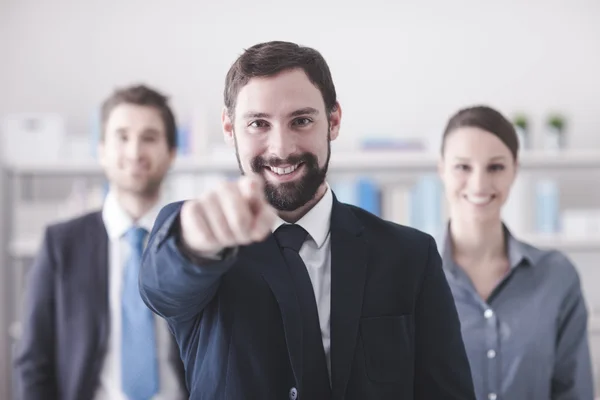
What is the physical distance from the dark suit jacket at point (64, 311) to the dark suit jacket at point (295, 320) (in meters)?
0.94

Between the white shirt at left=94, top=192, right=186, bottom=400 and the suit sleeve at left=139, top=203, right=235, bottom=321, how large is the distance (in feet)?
3.20

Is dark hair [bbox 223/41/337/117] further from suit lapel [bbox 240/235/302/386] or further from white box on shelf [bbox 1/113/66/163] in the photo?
white box on shelf [bbox 1/113/66/163]

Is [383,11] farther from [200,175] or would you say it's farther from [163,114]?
[163,114]

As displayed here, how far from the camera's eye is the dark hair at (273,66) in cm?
88

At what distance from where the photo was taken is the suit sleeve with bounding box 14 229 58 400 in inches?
77.0

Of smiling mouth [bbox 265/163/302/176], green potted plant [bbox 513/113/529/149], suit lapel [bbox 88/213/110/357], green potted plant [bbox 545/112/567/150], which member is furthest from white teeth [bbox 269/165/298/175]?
green potted plant [bbox 545/112/567/150]

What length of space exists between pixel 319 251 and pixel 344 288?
71 millimetres

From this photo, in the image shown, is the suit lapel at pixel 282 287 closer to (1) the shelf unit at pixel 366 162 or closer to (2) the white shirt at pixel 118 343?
(2) the white shirt at pixel 118 343

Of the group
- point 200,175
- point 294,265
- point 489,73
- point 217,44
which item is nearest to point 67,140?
point 200,175

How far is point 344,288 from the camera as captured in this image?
98cm

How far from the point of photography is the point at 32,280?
1994 mm

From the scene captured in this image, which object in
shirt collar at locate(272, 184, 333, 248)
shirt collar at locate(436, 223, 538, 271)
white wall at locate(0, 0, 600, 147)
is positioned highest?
white wall at locate(0, 0, 600, 147)

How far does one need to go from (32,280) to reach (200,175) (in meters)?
1.82

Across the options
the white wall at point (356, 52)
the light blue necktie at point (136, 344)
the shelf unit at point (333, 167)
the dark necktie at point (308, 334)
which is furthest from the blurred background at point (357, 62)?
the dark necktie at point (308, 334)
